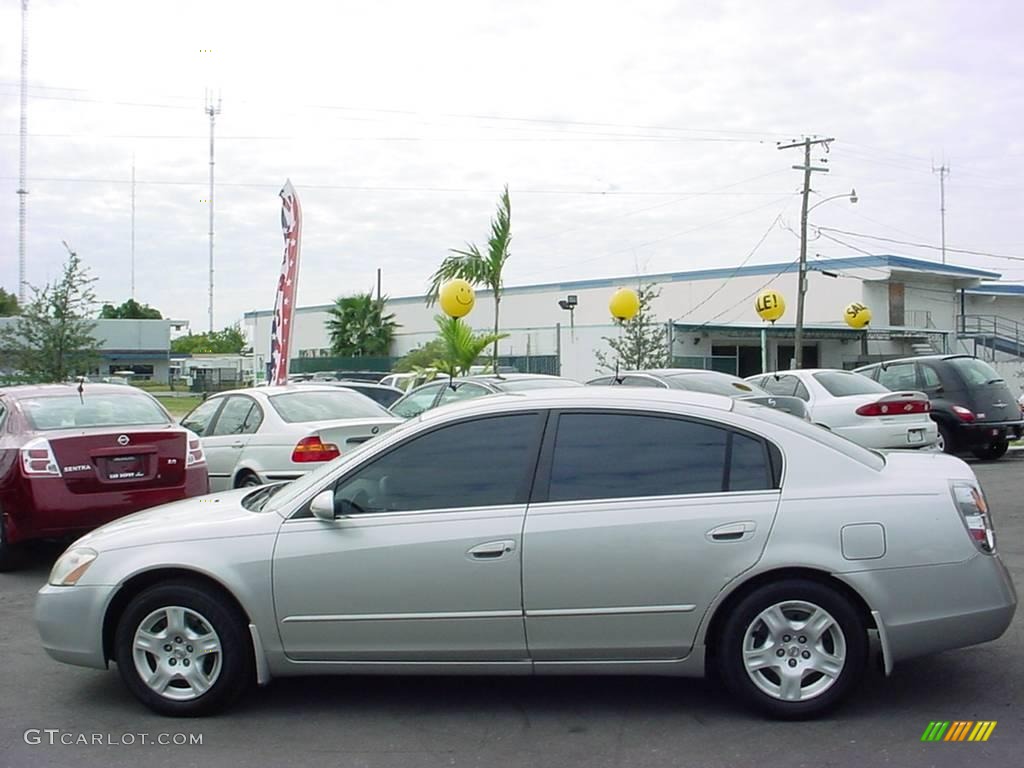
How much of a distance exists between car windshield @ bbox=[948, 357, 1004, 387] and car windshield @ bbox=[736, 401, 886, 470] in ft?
39.8

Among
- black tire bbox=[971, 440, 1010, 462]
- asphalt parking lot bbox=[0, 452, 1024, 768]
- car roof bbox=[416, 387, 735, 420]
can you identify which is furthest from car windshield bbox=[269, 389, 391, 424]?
black tire bbox=[971, 440, 1010, 462]

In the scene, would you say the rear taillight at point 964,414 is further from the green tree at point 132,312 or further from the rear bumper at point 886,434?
the green tree at point 132,312

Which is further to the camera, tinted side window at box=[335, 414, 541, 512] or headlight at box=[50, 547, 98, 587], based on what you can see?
headlight at box=[50, 547, 98, 587]

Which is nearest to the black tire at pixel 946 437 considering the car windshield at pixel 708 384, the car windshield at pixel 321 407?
the car windshield at pixel 708 384

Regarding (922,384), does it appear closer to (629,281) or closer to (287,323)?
(287,323)

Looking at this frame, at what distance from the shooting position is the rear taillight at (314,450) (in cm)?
1024

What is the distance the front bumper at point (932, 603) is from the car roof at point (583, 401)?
3.63 ft

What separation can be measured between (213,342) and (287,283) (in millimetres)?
105510

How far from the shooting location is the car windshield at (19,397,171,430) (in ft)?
30.1

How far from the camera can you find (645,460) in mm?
5098

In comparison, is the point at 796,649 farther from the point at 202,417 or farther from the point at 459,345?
the point at 459,345

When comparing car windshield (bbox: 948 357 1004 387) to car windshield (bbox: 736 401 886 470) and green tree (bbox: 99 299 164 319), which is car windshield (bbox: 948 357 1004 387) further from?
green tree (bbox: 99 299 164 319)

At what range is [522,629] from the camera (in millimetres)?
4918

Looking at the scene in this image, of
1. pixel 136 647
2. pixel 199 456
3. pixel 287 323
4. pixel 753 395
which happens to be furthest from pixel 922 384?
pixel 136 647
